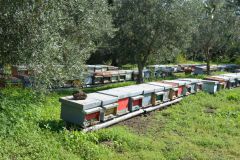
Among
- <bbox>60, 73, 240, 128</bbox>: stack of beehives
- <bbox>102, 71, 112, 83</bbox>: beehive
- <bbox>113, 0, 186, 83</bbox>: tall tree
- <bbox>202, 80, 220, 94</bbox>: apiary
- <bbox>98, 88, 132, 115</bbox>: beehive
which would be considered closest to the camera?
<bbox>60, 73, 240, 128</bbox>: stack of beehives

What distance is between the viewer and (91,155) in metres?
8.26

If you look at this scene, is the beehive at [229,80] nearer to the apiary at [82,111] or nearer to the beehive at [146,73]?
the beehive at [146,73]

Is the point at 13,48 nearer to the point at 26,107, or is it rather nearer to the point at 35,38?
the point at 35,38

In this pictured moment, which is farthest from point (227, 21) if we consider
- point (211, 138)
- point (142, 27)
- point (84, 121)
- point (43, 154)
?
point (43, 154)

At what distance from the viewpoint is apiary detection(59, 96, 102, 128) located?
9383 millimetres

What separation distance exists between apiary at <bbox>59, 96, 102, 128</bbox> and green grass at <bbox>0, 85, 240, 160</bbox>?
39 centimetres

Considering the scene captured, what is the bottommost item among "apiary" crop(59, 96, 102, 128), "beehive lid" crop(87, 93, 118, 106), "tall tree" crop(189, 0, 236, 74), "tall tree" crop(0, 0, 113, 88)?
"apiary" crop(59, 96, 102, 128)

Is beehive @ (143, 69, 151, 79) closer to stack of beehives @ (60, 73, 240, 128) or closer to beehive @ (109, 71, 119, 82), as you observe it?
beehive @ (109, 71, 119, 82)

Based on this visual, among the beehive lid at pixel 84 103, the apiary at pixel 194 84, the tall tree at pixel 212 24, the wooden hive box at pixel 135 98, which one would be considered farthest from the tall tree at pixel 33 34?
the tall tree at pixel 212 24

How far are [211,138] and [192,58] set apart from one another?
4088 cm

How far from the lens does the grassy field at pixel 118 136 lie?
8.27 m

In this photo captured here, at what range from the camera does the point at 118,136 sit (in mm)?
9656

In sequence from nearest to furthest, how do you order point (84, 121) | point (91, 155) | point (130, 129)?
point (91, 155)
point (84, 121)
point (130, 129)

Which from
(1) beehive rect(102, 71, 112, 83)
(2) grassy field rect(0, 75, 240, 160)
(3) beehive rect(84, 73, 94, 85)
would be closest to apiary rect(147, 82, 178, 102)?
(2) grassy field rect(0, 75, 240, 160)
